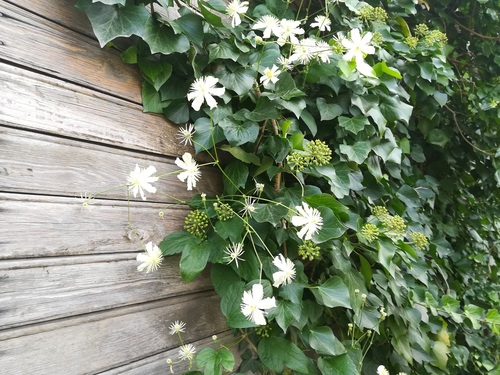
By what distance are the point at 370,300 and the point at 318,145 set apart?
1.74 feet

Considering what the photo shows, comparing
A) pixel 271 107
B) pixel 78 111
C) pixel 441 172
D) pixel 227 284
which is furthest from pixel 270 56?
pixel 441 172

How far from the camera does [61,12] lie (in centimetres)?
83

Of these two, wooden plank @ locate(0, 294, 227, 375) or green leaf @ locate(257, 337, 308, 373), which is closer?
wooden plank @ locate(0, 294, 227, 375)

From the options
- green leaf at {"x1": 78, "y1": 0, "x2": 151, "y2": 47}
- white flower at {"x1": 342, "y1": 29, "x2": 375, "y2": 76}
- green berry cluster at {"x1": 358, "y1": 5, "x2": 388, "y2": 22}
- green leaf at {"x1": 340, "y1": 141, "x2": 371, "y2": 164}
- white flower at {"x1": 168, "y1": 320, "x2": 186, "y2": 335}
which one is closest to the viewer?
green leaf at {"x1": 78, "y1": 0, "x2": 151, "y2": 47}

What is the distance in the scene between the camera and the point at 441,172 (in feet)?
6.63

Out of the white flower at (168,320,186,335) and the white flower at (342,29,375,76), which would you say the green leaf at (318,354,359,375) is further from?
the white flower at (342,29,375,76)

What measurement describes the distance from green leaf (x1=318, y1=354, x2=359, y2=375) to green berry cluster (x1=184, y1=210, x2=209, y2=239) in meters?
0.46

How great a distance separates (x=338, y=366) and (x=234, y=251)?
398mm

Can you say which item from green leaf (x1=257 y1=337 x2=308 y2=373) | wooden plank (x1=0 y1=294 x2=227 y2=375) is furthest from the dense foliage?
wooden plank (x1=0 y1=294 x2=227 y2=375)

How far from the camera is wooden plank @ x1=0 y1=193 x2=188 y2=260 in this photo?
2.37ft

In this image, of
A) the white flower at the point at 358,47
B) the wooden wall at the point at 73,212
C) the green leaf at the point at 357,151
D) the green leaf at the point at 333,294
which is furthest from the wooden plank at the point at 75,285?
the white flower at the point at 358,47

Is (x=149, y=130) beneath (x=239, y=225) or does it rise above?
above

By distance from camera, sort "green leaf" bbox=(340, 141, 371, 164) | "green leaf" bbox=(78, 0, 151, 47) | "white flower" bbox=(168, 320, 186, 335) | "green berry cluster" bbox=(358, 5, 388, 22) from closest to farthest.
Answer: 1. "green leaf" bbox=(78, 0, 151, 47)
2. "white flower" bbox=(168, 320, 186, 335)
3. "green leaf" bbox=(340, 141, 371, 164)
4. "green berry cluster" bbox=(358, 5, 388, 22)

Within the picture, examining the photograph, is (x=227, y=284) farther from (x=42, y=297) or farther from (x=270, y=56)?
(x=270, y=56)
